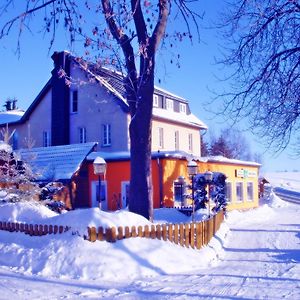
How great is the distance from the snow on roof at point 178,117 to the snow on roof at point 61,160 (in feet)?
20.7

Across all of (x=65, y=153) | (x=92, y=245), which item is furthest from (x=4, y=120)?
(x=92, y=245)

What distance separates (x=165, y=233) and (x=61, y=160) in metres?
17.4

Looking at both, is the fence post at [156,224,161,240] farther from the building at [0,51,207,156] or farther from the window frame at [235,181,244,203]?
the window frame at [235,181,244,203]

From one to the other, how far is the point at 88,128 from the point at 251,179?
1323cm

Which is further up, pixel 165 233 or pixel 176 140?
pixel 176 140

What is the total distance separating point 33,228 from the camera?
11461 millimetres

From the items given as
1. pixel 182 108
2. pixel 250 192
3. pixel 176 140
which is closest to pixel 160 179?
pixel 176 140

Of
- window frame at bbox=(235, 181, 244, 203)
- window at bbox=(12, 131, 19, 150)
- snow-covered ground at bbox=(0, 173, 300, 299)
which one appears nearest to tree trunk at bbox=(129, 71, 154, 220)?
snow-covered ground at bbox=(0, 173, 300, 299)

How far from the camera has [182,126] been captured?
115ft

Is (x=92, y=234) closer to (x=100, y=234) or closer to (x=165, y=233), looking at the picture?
(x=100, y=234)

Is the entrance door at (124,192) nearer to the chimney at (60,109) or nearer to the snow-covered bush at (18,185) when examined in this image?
the snow-covered bush at (18,185)

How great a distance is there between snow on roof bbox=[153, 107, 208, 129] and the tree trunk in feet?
57.0

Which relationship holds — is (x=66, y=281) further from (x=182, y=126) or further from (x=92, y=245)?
(x=182, y=126)

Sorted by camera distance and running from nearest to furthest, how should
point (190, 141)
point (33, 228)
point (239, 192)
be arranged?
point (33, 228), point (239, 192), point (190, 141)
